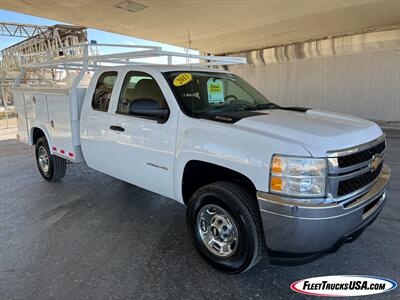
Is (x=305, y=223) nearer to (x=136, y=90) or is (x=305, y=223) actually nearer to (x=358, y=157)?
(x=358, y=157)

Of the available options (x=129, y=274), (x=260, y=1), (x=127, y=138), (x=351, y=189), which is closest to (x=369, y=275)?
(x=351, y=189)

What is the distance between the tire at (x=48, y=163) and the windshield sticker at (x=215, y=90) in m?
3.25

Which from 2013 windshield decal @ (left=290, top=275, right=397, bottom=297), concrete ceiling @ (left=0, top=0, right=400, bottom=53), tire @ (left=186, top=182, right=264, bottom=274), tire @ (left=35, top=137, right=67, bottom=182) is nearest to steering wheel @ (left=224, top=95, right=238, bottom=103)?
tire @ (left=186, top=182, right=264, bottom=274)

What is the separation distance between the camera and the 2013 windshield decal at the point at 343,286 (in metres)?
2.61

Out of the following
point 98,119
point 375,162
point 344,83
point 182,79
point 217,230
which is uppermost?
point 344,83

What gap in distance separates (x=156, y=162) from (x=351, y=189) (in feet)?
6.31

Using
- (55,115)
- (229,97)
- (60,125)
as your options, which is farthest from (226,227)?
(55,115)

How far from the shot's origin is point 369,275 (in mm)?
2822

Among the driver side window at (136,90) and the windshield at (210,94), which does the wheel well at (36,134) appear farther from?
the windshield at (210,94)

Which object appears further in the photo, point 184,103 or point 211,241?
point 184,103

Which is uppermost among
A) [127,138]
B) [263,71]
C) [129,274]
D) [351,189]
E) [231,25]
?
[231,25]

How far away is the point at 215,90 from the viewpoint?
12.1ft

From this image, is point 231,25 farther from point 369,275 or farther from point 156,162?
point 369,275

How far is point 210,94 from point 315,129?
53.7 inches
